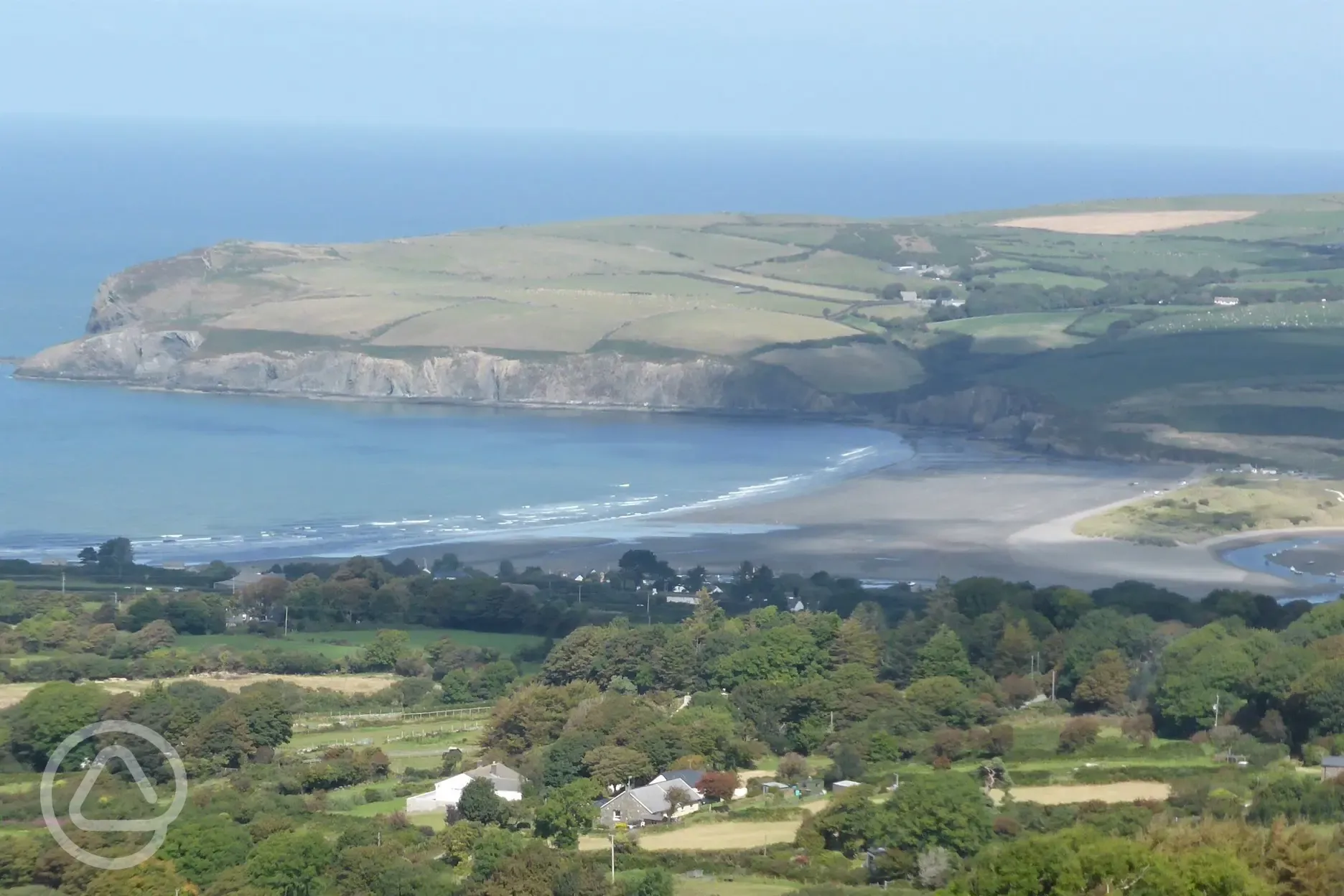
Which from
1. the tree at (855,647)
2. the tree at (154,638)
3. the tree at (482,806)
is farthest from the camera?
the tree at (154,638)

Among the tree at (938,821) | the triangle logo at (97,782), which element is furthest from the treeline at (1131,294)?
the tree at (938,821)

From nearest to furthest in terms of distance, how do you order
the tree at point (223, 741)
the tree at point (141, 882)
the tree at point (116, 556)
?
the tree at point (141, 882) → the tree at point (223, 741) → the tree at point (116, 556)

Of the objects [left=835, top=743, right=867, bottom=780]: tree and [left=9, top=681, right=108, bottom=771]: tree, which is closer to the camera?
[left=835, top=743, right=867, bottom=780]: tree

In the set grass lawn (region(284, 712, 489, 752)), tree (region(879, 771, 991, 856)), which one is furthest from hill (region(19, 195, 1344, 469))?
tree (region(879, 771, 991, 856))

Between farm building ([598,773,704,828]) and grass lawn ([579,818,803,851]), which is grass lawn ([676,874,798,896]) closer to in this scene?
grass lawn ([579,818,803,851])

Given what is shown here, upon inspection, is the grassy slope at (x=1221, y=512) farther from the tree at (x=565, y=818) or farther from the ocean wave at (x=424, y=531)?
the tree at (x=565, y=818)

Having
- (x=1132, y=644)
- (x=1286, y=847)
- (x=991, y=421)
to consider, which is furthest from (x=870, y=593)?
(x=991, y=421)
